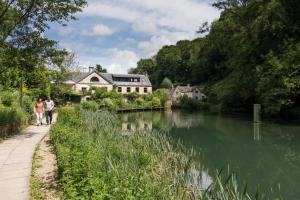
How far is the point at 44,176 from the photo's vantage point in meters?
8.61

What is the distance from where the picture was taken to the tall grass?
5.47m

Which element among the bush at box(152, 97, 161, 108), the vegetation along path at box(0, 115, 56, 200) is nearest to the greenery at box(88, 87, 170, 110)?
the bush at box(152, 97, 161, 108)

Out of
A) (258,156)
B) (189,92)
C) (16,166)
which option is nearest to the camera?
(16,166)

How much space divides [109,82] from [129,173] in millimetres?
60037

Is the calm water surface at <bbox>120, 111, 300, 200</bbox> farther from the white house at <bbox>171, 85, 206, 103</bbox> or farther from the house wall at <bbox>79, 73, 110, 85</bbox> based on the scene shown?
the white house at <bbox>171, 85, 206, 103</bbox>

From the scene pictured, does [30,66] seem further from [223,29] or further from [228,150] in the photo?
[223,29]

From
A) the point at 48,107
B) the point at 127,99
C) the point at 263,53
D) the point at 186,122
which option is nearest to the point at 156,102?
the point at 127,99

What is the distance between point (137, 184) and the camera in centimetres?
580

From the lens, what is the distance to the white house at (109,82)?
62812 millimetres

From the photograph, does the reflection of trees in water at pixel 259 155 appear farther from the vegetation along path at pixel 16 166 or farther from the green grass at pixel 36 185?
the vegetation along path at pixel 16 166

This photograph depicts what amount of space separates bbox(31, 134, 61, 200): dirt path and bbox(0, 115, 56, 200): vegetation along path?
0.15 metres

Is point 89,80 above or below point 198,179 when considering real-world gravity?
above

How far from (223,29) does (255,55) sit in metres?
9.64

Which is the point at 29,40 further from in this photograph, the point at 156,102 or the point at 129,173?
the point at 156,102
